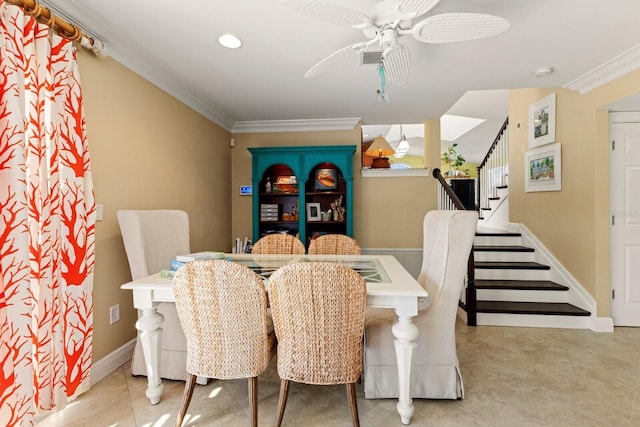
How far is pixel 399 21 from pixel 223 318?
1686mm

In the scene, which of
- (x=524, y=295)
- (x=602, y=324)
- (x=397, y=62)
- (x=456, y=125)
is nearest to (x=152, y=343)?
(x=397, y=62)

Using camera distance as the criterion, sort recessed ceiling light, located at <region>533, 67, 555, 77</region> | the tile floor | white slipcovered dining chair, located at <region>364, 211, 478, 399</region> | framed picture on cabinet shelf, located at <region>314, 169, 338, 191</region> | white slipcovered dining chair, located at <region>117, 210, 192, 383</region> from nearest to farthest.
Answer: the tile floor → white slipcovered dining chair, located at <region>364, 211, 478, 399</region> → white slipcovered dining chair, located at <region>117, 210, 192, 383</region> → recessed ceiling light, located at <region>533, 67, 555, 77</region> → framed picture on cabinet shelf, located at <region>314, 169, 338, 191</region>

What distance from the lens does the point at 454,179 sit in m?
6.34

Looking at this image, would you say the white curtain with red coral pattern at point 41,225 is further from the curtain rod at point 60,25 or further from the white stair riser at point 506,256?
the white stair riser at point 506,256

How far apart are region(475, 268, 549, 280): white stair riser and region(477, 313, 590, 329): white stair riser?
60cm

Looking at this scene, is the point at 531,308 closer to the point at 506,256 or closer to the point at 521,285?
the point at 521,285

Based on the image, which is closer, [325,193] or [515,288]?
[515,288]

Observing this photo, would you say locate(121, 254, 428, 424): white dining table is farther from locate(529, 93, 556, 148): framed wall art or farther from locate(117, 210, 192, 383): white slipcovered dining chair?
locate(529, 93, 556, 148): framed wall art

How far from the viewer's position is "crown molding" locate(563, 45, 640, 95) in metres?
2.40

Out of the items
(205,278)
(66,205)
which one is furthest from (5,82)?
(205,278)

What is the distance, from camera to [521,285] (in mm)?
3312

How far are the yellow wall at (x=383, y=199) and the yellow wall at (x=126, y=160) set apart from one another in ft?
4.44

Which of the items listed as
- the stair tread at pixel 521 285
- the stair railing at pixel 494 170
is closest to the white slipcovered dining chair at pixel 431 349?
the stair tread at pixel 521 285

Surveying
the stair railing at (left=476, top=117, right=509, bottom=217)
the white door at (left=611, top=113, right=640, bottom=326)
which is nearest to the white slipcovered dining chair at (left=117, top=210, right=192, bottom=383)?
the white door at (left=611, top=113, right=640, bottom=326)
